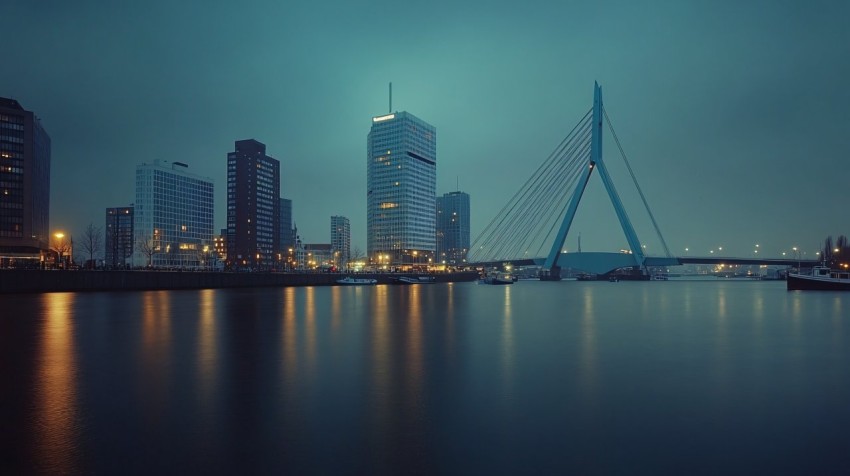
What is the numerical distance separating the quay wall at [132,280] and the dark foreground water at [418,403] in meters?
34.3

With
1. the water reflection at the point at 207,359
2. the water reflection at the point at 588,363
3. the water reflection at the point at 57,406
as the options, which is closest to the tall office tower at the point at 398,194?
the water reflection at the point at 207,359

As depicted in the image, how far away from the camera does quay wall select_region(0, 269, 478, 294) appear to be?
48469mm

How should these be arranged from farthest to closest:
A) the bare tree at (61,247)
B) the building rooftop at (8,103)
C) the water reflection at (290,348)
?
the building rooftop at (8,103)
the bare tree at (61,247)
the water reflection at (290,348)

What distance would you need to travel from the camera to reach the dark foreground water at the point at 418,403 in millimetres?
7367

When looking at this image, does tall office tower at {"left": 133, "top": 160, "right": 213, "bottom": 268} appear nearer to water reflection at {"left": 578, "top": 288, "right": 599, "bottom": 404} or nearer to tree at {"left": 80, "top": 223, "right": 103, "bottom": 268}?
tree at {"left": 80, "top": 223, "right": 103, "bottom": 268}

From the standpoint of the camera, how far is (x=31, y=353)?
16.0 meters

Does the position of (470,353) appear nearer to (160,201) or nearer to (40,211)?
(40,211)

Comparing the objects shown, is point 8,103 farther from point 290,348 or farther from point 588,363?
point 588,363

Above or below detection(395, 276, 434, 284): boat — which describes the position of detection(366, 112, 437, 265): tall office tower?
above

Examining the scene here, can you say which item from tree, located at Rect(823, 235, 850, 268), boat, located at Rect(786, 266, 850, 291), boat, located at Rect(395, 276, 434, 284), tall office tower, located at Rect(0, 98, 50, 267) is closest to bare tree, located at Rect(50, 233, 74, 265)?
tall office tower, located at Rect(0, 98, 50, 267)

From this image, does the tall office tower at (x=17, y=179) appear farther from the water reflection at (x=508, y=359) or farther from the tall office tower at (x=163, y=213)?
the water reflection at (x=508, y=359)

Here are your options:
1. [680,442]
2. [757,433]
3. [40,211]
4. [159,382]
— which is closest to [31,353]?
[159,382]

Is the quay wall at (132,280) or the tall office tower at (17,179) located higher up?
the tall office tower at (17,179)

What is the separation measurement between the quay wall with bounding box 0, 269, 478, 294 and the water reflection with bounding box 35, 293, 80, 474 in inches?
1430
